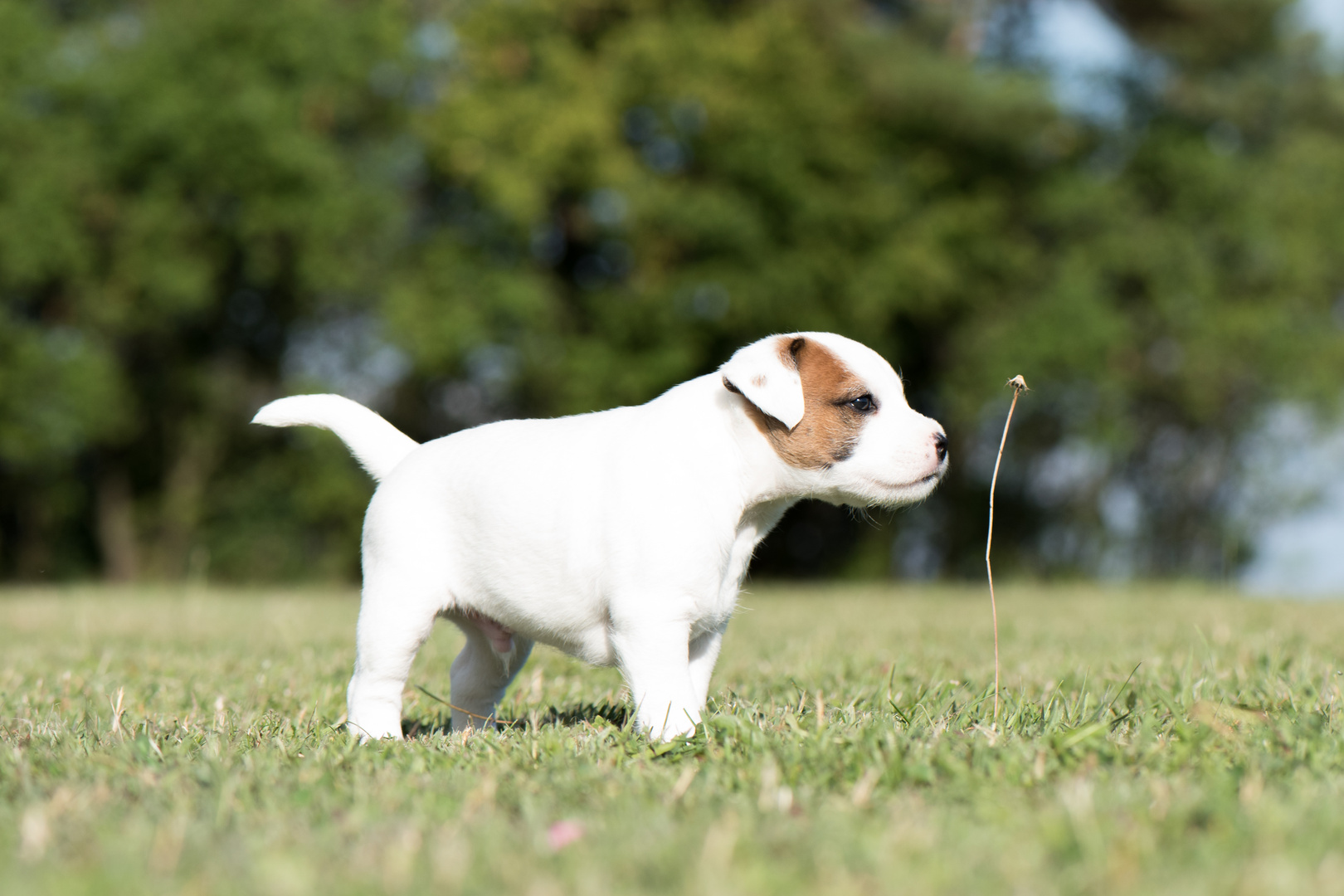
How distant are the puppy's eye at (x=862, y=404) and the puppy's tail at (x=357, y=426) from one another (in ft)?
5.04

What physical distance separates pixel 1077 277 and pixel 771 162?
19.1ft

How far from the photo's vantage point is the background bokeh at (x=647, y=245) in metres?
19.2

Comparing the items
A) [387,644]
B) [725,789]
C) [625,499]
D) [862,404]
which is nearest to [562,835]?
[725,789]

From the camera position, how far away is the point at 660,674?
11.3 ft

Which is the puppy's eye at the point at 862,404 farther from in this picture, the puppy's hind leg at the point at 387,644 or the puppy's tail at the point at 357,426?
the puppy's tail at the point at 357,426

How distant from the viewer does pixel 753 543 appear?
12.7 feet

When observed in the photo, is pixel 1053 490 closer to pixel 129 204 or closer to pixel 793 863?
pixel 129 204

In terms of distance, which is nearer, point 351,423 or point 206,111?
point 351,423

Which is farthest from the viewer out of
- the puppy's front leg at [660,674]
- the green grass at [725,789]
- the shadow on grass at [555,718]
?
the shadow on grass at [555,718]

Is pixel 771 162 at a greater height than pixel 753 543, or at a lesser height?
greater

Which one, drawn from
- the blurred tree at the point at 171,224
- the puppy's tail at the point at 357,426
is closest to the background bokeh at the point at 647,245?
the blurred tree at the point at 171,224

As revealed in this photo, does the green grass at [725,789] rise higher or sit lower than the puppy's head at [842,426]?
lower

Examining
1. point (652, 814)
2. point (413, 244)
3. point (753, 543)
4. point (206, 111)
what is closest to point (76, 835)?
point (652, 814)

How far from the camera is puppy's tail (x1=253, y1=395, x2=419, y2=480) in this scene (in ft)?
14.0
